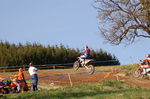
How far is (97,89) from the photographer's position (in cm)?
2023

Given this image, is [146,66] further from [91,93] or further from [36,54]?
[36,54]

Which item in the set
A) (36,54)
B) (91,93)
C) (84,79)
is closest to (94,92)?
(91,93)

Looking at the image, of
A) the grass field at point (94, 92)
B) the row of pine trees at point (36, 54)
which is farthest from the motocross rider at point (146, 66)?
the row of pine trees at point (36, 54)

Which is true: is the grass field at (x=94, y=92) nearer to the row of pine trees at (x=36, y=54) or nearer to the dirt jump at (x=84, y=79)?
the dirt jump at (x=84, y=79)

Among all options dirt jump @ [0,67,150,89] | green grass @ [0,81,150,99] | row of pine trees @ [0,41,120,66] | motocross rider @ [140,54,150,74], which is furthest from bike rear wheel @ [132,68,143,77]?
row of pine trees @ [0,41,120,66]

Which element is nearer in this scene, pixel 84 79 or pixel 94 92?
pixel 94 92

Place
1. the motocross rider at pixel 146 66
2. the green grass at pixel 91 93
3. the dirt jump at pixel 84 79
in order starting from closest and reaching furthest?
the green grass at pixel 91 93 → the dirt jump at pixel 84 79 → the motocross rider at pixel 146 66

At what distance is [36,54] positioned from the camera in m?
50.2

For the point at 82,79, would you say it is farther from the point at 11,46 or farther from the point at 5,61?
the point at 11,46

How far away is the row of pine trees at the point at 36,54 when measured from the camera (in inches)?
1825

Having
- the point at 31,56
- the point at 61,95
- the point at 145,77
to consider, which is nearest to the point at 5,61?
the point at 31,56

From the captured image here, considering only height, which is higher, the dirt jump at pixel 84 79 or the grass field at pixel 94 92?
the dirt jump at pixel 84 79

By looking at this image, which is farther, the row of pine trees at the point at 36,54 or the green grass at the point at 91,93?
the row of pine trees at the point at 36,54

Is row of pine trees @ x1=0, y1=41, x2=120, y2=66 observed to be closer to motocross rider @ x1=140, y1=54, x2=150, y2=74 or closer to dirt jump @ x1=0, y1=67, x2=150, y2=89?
dirt jump @ x1=0, y1=67, x2=150, y2=89
